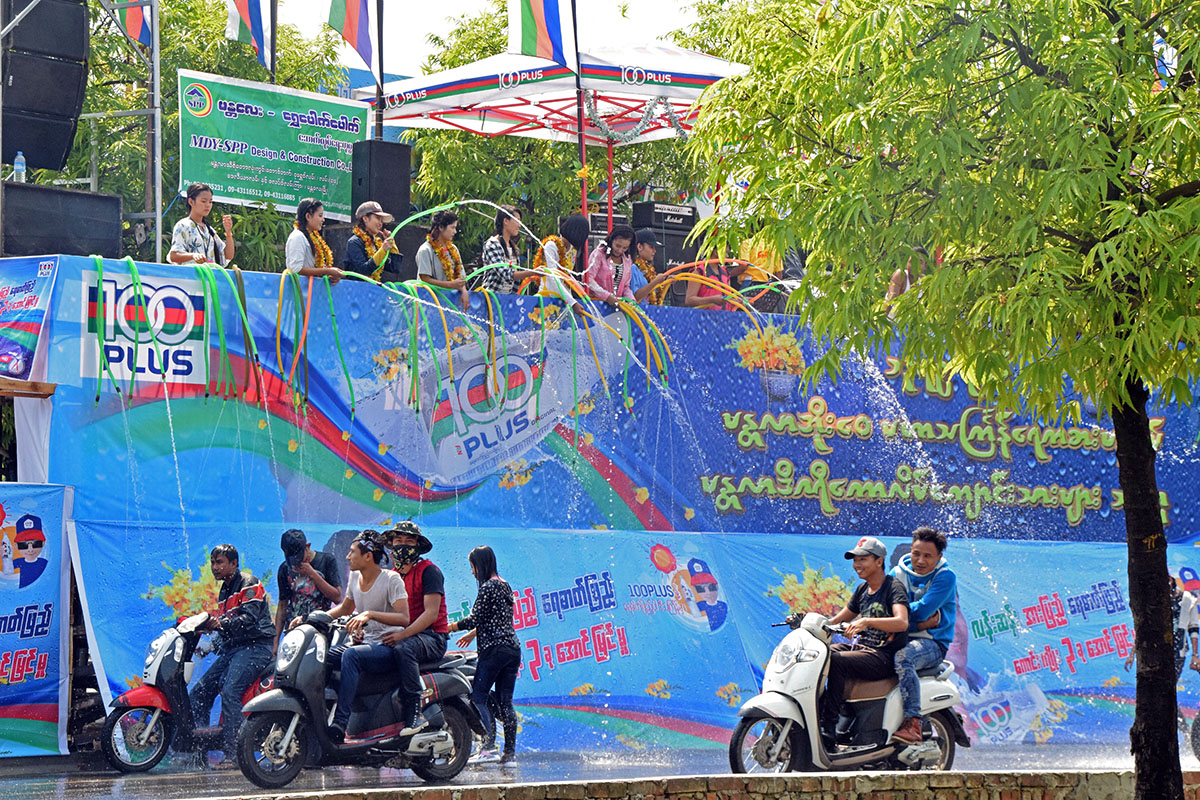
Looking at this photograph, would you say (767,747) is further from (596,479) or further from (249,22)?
(249,22)

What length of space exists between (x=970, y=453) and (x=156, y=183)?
24.7 feet

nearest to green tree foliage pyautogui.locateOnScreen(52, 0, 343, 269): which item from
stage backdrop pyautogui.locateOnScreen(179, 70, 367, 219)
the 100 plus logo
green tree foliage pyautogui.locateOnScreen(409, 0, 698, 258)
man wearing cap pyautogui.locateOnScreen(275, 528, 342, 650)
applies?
green tree foliage pyautogui.locateOnScreen(409, 0, 698, 258)

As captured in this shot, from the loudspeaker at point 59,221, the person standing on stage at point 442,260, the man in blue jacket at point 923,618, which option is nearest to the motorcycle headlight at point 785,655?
the man in blue jacket at point 923,618

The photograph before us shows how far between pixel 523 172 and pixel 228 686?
58.8ft

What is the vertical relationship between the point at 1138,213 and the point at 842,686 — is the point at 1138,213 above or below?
above

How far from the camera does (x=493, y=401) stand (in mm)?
12430

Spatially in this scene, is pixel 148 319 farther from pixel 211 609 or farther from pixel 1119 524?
pixel 1119 524

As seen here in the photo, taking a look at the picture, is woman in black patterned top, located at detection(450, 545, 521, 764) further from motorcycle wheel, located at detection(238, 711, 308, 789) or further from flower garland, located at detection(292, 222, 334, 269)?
flower garland, located at detection(292, 222, 334, 269)

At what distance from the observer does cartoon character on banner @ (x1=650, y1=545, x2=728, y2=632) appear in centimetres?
1268

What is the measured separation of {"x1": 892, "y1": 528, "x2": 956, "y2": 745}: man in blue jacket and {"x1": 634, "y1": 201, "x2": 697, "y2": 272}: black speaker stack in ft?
24.6

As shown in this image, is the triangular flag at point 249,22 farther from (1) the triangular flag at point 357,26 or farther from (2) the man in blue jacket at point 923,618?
(2) the man in blue jacket at point 923,618

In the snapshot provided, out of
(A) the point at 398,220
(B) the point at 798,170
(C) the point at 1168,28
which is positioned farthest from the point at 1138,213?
(A) the point at 398,220

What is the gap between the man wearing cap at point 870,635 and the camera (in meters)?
9.33

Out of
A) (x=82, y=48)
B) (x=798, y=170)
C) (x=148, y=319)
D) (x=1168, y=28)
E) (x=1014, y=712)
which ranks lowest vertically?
(x=1014, y=712)
